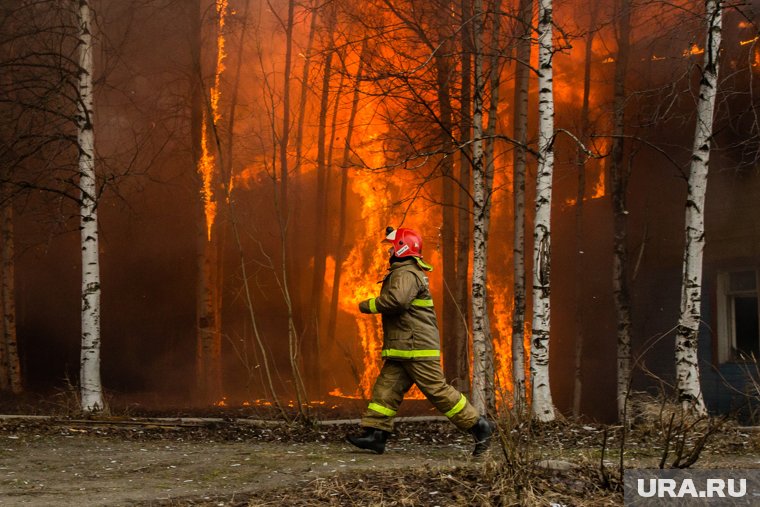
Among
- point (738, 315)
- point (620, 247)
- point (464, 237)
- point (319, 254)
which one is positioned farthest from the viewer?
point (319, 254)

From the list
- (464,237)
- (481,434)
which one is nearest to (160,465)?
(481,434)

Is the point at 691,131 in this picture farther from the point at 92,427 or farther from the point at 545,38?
the point at 92,427

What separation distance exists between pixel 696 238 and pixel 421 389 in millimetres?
4025

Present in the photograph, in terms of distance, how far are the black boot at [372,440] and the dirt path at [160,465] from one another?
88mm

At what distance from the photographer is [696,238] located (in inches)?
384

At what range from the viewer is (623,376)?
53.2ft

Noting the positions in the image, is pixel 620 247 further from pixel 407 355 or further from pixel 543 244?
pixel 407 355

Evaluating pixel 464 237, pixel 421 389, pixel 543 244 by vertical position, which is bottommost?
pixel 421 389

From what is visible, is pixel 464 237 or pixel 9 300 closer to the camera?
pixel 464 237

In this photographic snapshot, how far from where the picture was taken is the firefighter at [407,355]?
738 centimetres

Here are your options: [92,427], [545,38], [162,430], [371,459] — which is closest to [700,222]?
[545,38]

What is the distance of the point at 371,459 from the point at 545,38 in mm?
5169

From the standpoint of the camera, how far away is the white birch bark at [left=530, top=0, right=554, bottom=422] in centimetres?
968

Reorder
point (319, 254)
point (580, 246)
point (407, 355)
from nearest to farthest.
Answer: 1. point (407, 355)
2. point (580, 246)
3. point (319, 254)
